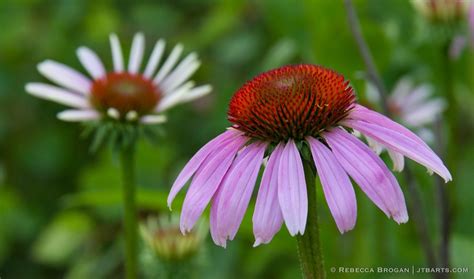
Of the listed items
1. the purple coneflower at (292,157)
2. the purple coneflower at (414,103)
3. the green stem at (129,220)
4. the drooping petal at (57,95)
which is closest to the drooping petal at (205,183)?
the purple coneflower at (292,157)

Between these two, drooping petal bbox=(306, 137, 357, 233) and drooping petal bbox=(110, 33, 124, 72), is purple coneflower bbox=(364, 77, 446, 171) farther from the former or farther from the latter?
drooping petal bbox=(306, 137, 357, 233)

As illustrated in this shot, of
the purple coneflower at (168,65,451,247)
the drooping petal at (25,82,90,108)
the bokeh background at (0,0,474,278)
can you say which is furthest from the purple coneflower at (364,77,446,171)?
the purple coneflower at (168,65,451,247)

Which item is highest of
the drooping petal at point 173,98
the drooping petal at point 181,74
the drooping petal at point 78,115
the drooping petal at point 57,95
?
the drooping petal at point 181,74

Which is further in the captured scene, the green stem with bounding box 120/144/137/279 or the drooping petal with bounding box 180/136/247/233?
the green stem with bounding box 120/144/137/279

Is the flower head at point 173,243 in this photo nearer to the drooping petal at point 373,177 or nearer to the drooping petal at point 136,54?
→ the drooping petal at point 136,54

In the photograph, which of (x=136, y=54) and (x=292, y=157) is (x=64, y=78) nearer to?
(x=136, y=54)

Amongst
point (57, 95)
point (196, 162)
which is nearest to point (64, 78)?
point (57, 95)
